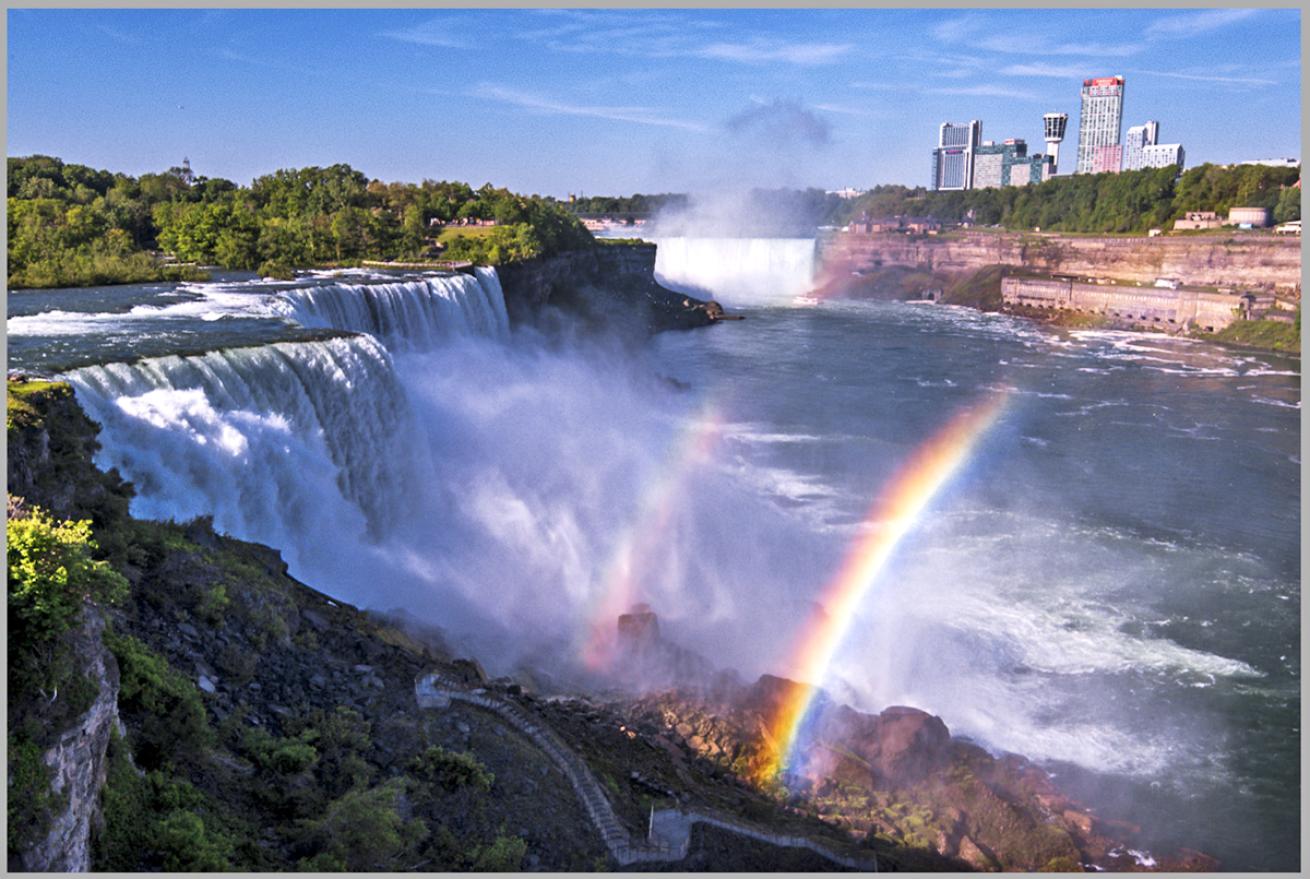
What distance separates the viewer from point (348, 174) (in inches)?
2213

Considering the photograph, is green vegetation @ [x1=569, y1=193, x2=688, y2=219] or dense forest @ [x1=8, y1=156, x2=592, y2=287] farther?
green vegetation @ [x1=569, y1=193, x2=688, y2=219]

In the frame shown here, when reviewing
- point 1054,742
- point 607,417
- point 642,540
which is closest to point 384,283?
point 607,417

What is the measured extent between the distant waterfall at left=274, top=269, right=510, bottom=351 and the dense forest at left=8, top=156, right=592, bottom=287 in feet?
20.8

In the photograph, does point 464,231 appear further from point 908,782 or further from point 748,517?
point 908,782

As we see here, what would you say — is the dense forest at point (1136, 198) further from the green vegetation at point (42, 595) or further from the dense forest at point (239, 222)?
the green vegetation at point (42, 595)

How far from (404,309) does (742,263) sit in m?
62.5

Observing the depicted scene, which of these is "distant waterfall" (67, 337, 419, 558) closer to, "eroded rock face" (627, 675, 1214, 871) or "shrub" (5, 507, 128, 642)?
"eroded rock face" (627, 675, 1214, 871)

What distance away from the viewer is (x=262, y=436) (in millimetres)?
15383

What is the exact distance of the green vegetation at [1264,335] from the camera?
5069 cm

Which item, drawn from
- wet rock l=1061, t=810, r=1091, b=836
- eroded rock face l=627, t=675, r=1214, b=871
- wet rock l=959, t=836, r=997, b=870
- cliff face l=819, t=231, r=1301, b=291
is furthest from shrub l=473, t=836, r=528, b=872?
cliff face l=819, t=231, r=1301, b=291

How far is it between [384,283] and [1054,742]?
23078mm

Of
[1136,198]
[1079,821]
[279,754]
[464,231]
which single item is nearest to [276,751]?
[279,754]

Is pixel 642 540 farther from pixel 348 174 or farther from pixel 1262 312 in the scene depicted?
pixel 1262 312

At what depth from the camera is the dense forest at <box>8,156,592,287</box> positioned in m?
31.1
